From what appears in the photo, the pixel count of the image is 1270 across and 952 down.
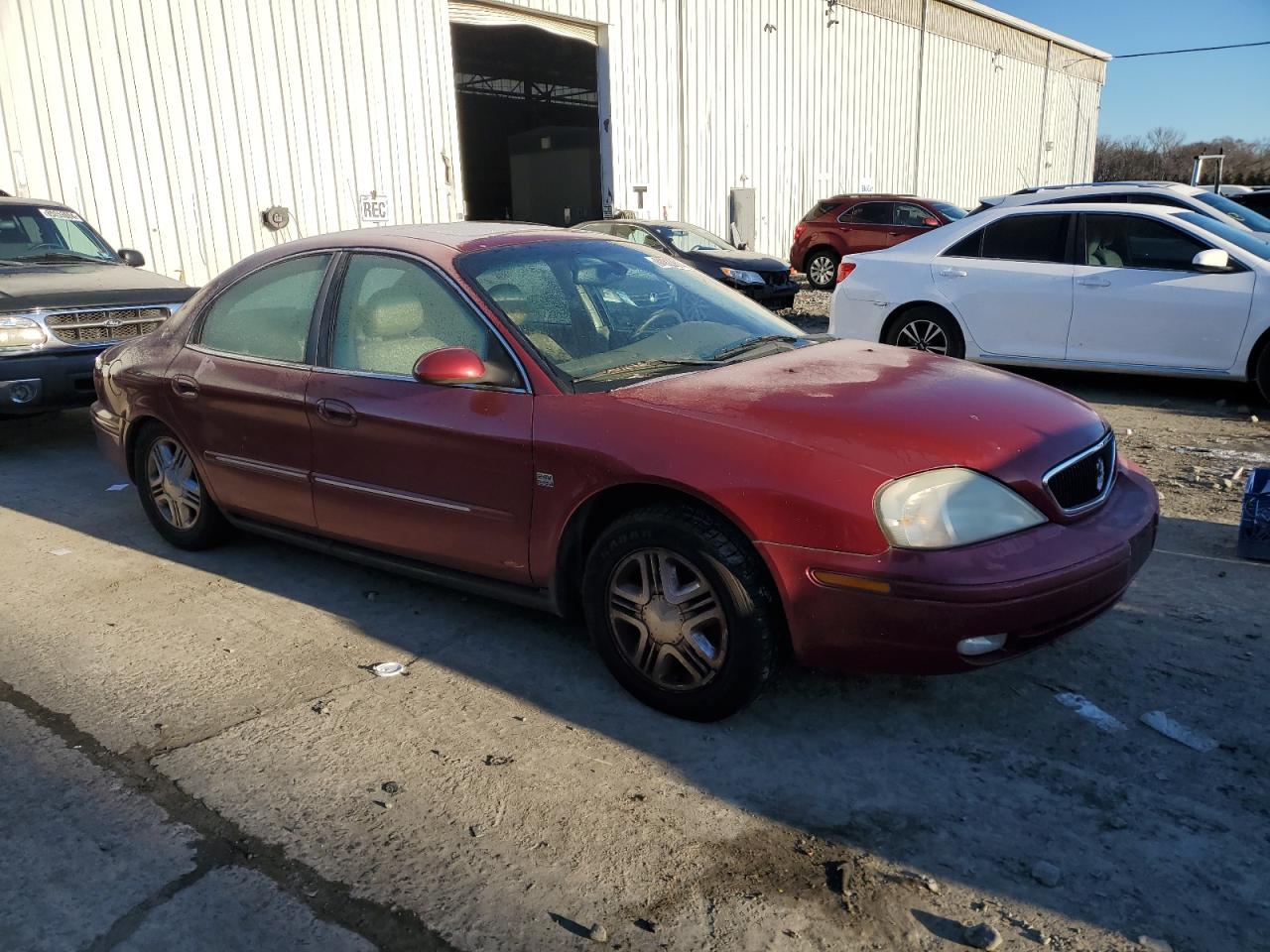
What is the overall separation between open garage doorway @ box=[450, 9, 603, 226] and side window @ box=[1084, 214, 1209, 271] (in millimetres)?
15132

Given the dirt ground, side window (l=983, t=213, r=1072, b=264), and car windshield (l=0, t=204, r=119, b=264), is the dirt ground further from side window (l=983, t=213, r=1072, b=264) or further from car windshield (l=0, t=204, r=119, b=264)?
car windshield (l=0, t=204, r=119, b=264)

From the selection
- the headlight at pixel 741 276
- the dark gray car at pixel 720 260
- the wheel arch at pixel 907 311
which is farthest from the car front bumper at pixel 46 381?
the headlight at pixel 741 276

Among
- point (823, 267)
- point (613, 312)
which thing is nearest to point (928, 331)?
point (613, 312)

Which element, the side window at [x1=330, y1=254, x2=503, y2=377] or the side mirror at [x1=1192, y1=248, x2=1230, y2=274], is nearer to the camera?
the side window at [x1=330, y1=254, x2=503, y2=377]

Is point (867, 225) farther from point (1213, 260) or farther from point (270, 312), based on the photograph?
point (270, 312)

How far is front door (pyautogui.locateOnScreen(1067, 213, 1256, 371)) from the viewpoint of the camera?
23.6ft

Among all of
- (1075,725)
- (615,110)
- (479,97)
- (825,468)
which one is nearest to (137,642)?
(825,468)

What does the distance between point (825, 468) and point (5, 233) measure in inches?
326

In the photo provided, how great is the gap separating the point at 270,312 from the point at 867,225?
48.8 ft

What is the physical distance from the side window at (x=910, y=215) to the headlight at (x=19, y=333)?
1420cm

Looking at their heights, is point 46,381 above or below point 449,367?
below

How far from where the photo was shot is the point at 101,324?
7.24 meters

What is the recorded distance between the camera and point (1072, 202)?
331 inches

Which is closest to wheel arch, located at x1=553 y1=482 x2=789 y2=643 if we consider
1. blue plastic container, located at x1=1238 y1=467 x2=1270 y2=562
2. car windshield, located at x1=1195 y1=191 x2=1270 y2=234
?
blue plastic container, located at x1=1238 y1=467 x2=1270 y2=562
